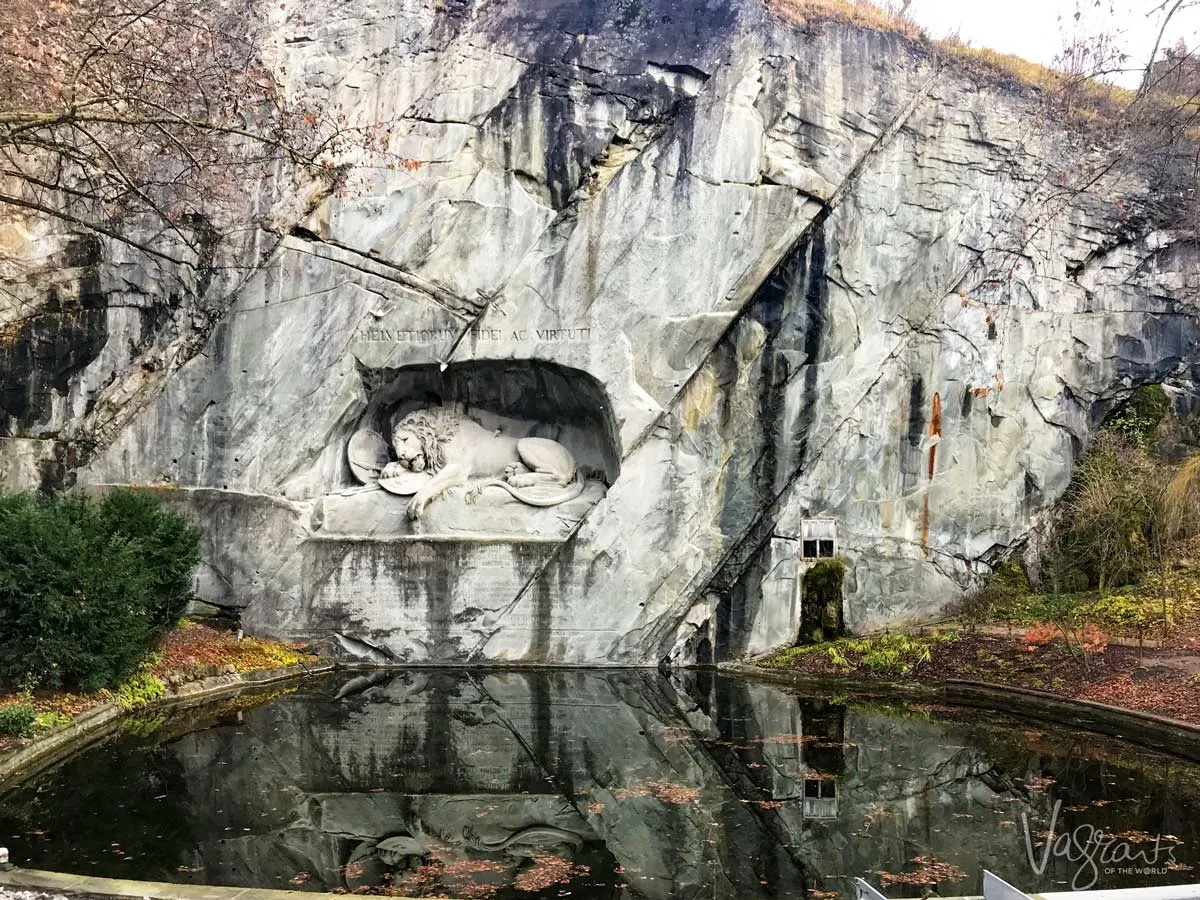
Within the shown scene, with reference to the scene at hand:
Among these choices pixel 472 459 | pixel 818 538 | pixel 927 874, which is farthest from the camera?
pixel 472 459

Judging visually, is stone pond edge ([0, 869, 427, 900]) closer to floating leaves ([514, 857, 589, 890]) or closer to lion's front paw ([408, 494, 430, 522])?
floating leaves ([514, 857, 589, 890])

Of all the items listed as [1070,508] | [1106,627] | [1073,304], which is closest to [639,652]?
[1106,627]

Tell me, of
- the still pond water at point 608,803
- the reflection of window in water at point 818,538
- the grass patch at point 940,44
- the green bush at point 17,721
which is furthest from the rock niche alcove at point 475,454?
the grass patch at point 940,44

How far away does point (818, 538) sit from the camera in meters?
12.9

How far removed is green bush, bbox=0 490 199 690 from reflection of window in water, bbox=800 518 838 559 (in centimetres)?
791

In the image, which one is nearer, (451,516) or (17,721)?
(17,721)

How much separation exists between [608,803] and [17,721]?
15.3 feet

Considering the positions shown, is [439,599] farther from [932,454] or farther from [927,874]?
[927,874]

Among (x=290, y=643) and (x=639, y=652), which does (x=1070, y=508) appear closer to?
(x=639, y=652)

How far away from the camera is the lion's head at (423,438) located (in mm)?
13188

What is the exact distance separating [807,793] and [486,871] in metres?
2.49

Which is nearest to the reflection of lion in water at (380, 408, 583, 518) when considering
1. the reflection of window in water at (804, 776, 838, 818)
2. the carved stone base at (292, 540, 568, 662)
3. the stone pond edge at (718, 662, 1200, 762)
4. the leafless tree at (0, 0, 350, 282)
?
the carved stone base at (292, 540, 568, 662)

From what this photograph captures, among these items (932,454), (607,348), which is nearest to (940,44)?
(932,454)

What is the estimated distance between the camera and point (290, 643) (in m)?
12.2
